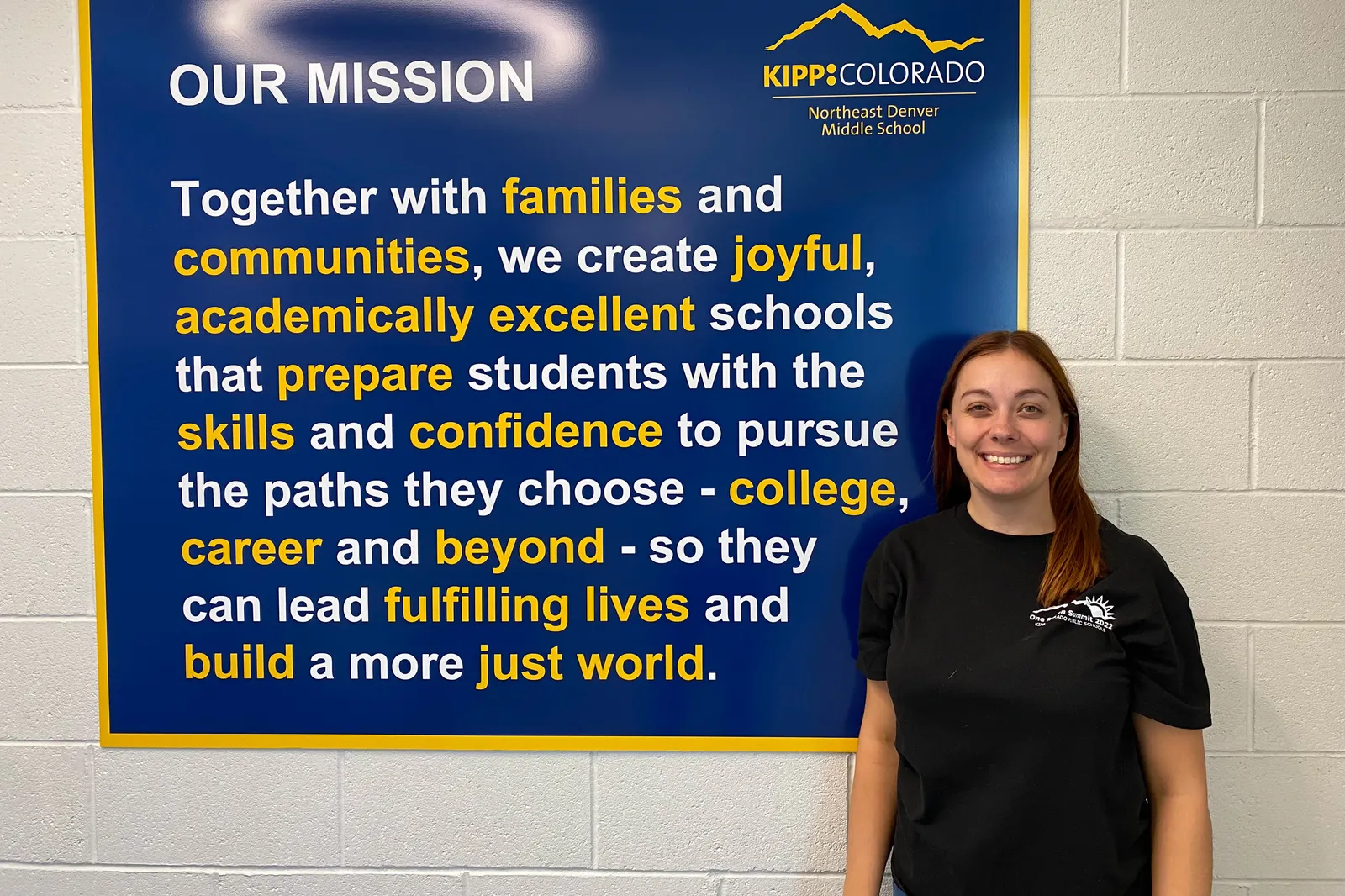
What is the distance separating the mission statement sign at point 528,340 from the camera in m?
1.38

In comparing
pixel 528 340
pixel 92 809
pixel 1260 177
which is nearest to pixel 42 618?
pixel 92 809

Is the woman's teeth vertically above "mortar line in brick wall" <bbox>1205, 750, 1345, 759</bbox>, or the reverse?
the woman's teeth

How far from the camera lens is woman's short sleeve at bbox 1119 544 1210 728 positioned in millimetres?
1112

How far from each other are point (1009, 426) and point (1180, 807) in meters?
0.56

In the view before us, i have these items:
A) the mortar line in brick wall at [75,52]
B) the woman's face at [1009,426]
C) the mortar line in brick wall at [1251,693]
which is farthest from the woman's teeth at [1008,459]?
the mortar line in brick wall at [75,52]

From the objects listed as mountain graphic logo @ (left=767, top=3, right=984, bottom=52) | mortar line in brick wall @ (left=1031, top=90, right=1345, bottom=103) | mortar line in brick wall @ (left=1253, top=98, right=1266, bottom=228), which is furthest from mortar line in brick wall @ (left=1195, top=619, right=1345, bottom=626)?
mountain graphic logo @ (left=767, top=3, right=984, bottom=52)

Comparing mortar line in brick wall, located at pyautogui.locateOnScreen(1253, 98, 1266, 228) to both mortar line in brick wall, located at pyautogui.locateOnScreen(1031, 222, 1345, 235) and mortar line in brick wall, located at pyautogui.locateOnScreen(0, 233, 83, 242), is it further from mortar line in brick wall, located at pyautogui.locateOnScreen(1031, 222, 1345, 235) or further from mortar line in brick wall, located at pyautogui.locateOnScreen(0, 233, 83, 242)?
mortar line in brick wall, located at pyautogui.locateOnScreen(0, 233, 83, 242)

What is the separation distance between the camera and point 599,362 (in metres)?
1.41

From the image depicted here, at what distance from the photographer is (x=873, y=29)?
137 cm

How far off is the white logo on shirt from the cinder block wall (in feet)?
1.01

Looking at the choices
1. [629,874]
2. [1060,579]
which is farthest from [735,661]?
[1060,579]

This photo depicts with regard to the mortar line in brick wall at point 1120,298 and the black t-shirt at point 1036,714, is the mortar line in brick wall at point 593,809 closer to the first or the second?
the black t-shirt at point 1036,714

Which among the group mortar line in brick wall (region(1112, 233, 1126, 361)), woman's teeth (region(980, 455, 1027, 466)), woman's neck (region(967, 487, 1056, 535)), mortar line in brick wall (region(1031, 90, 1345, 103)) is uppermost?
mortar line in brick wall (region(1031, 90, 1345, 103))

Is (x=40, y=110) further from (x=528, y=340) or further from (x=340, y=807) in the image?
(x=340, y=807)
